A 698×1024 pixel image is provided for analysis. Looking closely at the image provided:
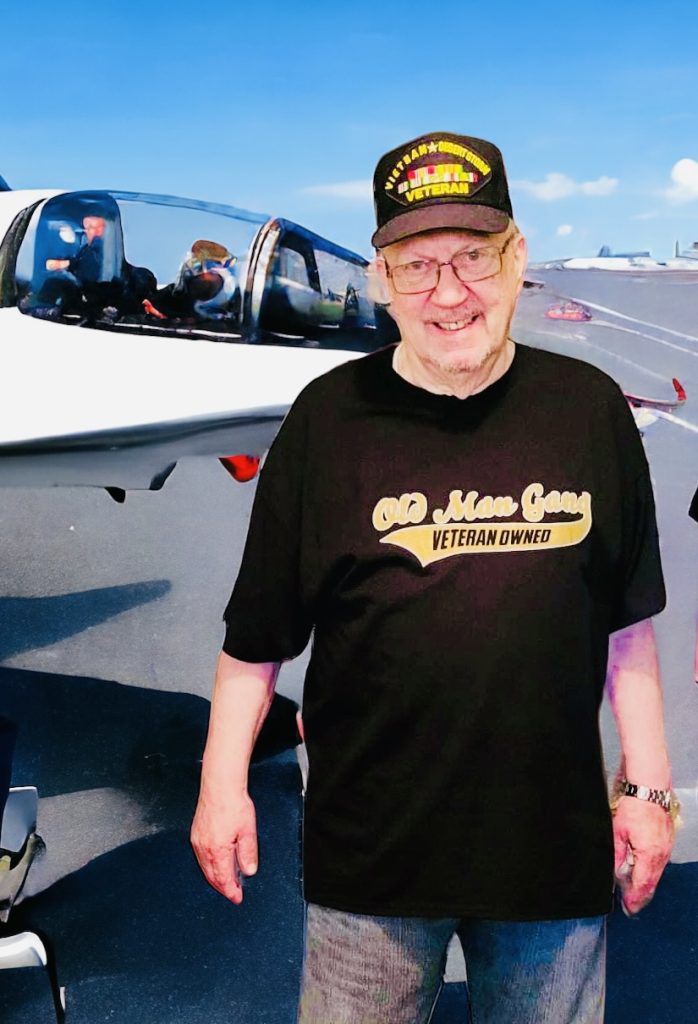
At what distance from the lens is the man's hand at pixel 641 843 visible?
1.27 meters

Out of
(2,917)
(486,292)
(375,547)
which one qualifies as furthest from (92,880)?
(486,292)

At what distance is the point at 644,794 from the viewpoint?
127cm

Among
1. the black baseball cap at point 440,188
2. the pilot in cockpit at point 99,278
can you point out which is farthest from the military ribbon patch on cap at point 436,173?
the pilot in cockpit at point 99,278

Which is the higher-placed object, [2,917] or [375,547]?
[375,547]

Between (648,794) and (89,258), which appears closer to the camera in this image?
(648,794)

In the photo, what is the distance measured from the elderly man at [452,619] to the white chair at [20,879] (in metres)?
1.05

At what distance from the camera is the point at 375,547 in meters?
1.14

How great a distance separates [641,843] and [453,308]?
736 millimetres

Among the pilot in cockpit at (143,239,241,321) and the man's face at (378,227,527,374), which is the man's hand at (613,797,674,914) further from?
the pilot in cockpit at (143,239,241,321)

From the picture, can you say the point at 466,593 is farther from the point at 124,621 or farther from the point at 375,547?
the point at 124,621

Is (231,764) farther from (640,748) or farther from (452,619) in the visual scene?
(640,748)

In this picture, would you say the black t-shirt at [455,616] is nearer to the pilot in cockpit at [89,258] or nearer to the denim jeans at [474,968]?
the denim jeans at [474,968]

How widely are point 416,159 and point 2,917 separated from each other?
76.6 inches

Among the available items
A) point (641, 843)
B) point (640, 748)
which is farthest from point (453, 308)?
point (641, 843)
